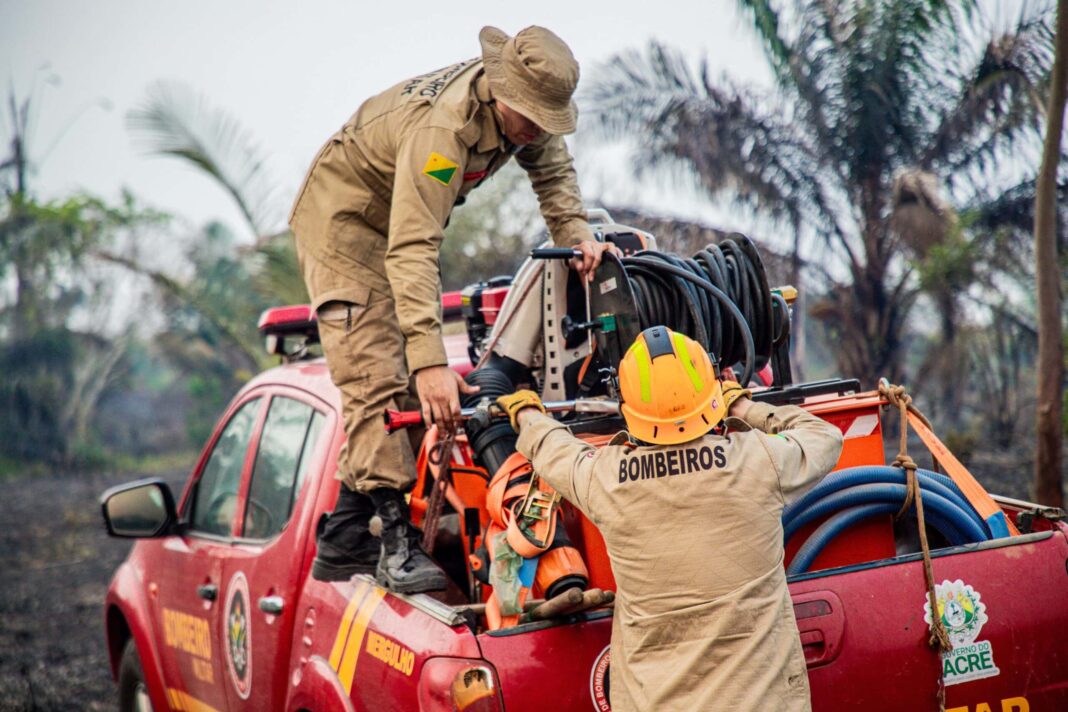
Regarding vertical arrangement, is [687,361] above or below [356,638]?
above

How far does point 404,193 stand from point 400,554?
1.13 metres

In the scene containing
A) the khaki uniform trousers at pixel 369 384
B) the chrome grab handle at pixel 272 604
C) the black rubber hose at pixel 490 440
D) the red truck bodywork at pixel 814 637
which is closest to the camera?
the red truck bodywork at pixel 814 637

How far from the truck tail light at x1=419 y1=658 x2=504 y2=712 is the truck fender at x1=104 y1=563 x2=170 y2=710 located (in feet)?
8.48

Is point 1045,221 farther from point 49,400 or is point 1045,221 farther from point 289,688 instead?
point 49,400

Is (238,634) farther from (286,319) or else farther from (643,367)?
(643,367)

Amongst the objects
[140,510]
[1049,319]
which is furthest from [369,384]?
[1049,319]

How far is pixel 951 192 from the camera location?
1049 centimetres

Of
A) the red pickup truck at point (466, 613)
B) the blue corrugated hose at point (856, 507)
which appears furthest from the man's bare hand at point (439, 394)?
the blue corrugated hose at point (856, 507)

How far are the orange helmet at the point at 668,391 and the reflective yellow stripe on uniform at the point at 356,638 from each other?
1.00m

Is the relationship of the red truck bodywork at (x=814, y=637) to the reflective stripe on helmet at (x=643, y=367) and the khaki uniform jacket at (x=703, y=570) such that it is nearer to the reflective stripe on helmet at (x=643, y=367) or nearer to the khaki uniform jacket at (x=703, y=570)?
the khaki uniform jacket at (x=703, y=570)

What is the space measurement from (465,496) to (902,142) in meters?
8.22

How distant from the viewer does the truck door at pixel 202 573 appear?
4.25 meters

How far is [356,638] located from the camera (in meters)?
3.10

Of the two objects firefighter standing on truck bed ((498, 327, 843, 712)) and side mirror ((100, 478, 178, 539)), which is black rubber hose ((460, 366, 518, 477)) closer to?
firefighter standing on truck bed ((498, 327, 843, 712))
